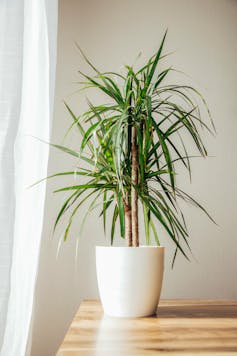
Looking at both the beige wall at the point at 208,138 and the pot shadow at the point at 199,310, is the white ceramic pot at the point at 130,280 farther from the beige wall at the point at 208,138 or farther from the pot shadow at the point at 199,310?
the beige wall at the point at 208,138

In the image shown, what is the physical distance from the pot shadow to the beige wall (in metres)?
0.30

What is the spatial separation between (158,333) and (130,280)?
0.20m

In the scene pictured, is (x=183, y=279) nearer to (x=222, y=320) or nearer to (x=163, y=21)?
(x=222, y=320)

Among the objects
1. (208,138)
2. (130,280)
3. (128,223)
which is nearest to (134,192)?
(128,223)

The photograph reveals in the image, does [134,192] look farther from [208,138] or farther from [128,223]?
[208,138]

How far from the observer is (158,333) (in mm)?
1038

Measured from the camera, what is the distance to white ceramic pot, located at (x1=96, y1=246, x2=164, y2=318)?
121 cm

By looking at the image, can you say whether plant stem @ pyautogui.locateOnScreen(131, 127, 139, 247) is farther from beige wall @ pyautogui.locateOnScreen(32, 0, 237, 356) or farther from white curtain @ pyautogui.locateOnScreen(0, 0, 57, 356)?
beige wall @ pyautogui.locateOnScreen(32, 0, 237, 356)

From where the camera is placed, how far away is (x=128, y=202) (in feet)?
4.41

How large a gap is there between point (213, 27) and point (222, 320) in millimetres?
1209

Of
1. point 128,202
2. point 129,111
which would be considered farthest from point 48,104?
point 128,202

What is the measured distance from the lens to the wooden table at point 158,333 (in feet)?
2.96

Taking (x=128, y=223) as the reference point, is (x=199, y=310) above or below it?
below

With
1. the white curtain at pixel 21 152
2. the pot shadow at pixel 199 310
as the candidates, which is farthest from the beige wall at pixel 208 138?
the white curtain at pixel 21 152
